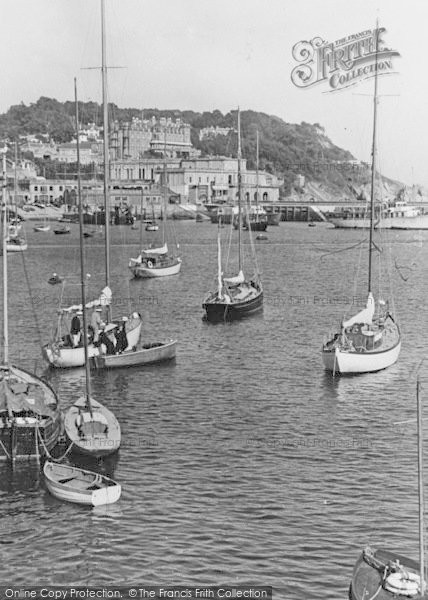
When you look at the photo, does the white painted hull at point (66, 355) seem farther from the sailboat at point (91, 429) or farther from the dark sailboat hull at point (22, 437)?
the dark sailboat hull at point (22, 437)

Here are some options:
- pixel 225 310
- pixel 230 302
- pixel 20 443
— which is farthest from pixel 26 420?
pixel 230 302

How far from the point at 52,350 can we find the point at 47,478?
62.2 ft

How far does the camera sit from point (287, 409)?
1690 inches

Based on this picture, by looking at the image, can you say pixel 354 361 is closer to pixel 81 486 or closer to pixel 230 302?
pixel 230 302

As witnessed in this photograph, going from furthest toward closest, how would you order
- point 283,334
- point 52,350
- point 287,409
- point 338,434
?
point 283,334 < point 52,350 < point 287,409 < point 338,434

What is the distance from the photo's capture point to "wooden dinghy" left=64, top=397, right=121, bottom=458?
34.5 metres

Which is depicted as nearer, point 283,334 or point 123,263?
point 283,334

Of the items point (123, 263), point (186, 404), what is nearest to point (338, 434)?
point (186, 404)

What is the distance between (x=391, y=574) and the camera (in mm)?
21266

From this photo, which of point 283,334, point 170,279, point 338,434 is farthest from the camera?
point 170,279

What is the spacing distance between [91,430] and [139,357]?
627 inches

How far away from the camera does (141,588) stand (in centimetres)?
2450

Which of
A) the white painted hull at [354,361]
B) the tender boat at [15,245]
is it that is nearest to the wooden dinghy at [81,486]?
the white painted hull at [354,361]

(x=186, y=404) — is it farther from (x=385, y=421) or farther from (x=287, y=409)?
(x=385, y=421)
